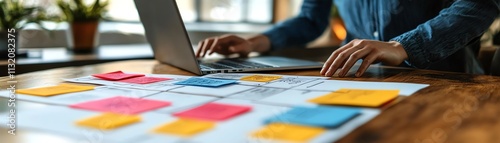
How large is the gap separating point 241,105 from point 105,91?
247 mm

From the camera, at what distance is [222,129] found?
485mm

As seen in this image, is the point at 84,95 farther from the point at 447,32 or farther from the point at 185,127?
the point at 447,32

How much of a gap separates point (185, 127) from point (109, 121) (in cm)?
9

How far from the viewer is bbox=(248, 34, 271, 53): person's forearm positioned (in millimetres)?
1396

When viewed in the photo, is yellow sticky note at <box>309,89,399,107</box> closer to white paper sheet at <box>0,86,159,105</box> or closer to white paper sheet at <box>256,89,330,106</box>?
white paper sheet at <box>256,89,330,106</box>

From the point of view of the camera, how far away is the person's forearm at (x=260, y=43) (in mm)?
1396

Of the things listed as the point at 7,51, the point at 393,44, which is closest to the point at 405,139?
the point at 393,44

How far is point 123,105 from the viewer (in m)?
0.61

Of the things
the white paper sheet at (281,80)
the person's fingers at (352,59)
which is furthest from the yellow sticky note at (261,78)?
the person's fingers at (352,59)

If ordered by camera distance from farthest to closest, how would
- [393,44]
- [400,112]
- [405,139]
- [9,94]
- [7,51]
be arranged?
[7,51]
[393,44]
[9,94]
[400,112]
[405,139]

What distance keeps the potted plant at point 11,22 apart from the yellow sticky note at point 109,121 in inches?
42.7

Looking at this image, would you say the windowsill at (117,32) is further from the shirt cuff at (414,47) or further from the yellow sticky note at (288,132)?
the yellow sticky note at (288,132)

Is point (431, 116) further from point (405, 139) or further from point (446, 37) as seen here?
point (446, 37)

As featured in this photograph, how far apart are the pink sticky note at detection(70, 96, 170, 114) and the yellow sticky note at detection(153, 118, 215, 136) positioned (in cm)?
8
